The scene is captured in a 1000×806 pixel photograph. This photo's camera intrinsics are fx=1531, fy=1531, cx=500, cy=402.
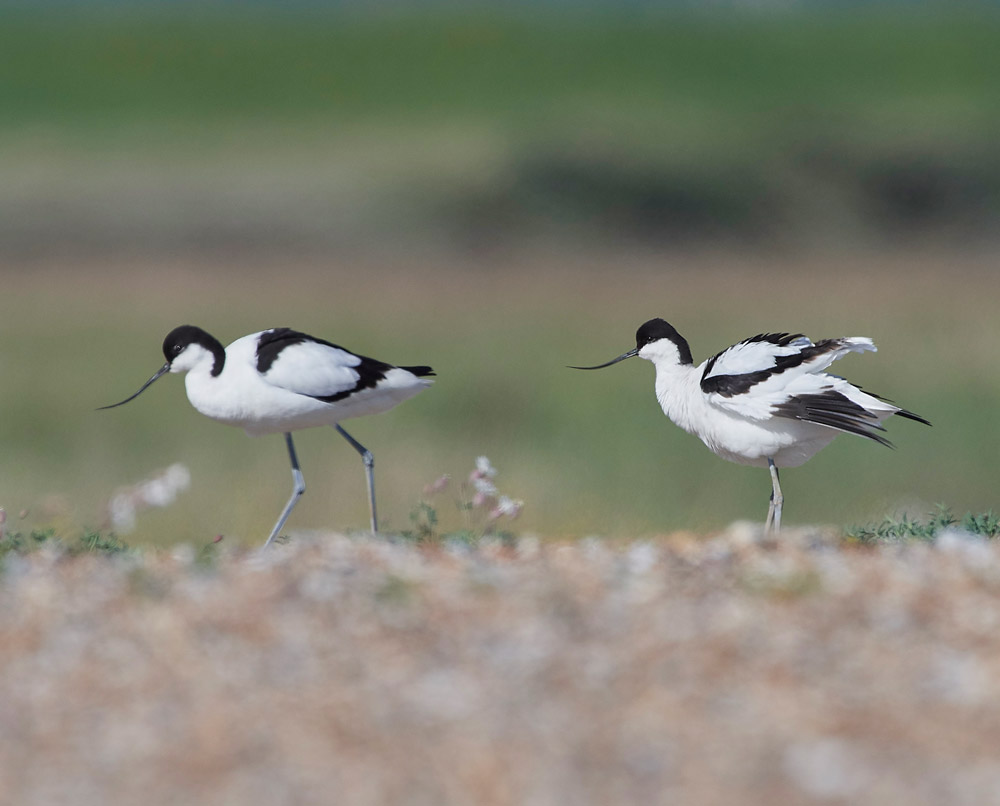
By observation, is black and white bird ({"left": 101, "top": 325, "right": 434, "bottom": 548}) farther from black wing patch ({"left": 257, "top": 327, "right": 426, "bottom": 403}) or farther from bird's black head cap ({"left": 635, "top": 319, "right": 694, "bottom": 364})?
bird's black head cap ({"left": 635, "top": 319, "right": 694, "bottom": 364})

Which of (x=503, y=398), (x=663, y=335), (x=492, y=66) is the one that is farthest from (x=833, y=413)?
(x=492, y=66)

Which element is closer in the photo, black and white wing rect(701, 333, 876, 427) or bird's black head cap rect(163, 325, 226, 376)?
black and white wing rect(701, 333, 876, 427)

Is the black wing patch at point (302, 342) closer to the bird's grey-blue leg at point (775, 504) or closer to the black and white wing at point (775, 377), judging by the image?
the black and white wing at point (775, 377)

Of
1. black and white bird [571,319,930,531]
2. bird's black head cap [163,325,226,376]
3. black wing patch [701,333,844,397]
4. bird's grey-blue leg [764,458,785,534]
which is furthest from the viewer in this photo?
bird's black head cap [163,325,226,376]

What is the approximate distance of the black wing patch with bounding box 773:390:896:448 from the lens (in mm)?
6082

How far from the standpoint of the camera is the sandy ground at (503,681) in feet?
11.0

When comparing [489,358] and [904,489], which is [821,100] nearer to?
[489,358]

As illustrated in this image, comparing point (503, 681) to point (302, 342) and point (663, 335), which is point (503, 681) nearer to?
point (302, 342)

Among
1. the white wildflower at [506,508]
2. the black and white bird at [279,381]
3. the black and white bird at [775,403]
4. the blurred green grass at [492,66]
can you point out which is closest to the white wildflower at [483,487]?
the white wildflower at [506,508]

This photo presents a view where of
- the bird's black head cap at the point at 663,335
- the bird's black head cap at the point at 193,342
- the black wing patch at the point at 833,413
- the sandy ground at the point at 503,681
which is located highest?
the bird's black head cap at the point at 663,335

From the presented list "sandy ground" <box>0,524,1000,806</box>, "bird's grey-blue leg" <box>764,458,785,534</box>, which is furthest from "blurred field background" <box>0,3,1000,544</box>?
"sandy ground" <box>0,524,1000,806</box>

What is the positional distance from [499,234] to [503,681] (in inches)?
828

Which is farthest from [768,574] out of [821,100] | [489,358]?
[821,100]

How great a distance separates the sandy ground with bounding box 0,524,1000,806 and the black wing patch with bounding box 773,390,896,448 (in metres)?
1.05
